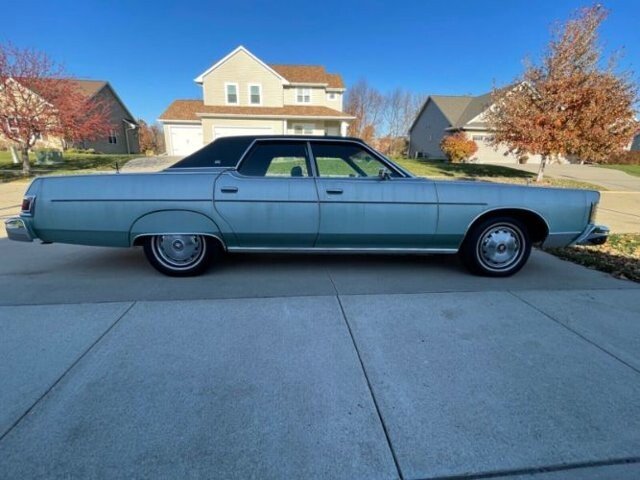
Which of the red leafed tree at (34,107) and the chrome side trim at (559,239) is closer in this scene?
the chrome side trim at (559,239)

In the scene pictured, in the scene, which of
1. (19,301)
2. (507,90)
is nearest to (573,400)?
(19,301)

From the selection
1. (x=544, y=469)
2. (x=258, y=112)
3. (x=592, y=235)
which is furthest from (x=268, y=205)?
(x=258, y=112)

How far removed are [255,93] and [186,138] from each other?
254 inches

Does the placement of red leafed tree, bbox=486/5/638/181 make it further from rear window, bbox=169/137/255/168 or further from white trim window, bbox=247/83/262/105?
white trim window, bbox=247/83/262/105

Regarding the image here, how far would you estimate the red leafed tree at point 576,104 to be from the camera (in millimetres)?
12281

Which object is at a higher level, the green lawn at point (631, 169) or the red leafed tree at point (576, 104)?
the red leafed tree at point (576, 104)

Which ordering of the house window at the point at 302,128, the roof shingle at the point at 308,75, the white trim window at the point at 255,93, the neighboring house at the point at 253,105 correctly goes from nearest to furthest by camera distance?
the neighboring house at the point at 253,105
the white trim window at the point at 255,93
the house window at the point at 302,128
the roof shingle at the point at 308,75

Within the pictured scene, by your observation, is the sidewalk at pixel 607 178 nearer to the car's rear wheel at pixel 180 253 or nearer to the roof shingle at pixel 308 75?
the roof shingle at pixel 308 75

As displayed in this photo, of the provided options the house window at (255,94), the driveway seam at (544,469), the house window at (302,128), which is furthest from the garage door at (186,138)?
the driveway seam at (544,469)

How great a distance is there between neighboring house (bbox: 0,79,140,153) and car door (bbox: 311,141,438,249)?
3356 centimetres

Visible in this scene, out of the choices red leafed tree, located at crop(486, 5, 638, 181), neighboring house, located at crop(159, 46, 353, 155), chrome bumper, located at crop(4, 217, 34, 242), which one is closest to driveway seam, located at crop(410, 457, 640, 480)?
chrome bumper, located at crop(4, 217, 34, 242)

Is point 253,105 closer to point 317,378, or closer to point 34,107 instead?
point 34,107

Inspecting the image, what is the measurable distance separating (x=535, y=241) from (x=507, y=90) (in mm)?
13064

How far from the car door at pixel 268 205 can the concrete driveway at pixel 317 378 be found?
1.72 ft
